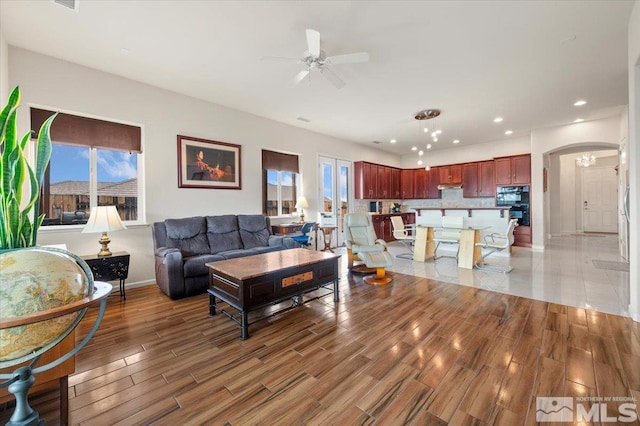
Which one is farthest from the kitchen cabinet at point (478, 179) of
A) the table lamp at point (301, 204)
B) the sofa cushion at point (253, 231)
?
the sofa cushion at point (253, 231)

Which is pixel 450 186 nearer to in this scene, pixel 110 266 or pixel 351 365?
pixel 351 365

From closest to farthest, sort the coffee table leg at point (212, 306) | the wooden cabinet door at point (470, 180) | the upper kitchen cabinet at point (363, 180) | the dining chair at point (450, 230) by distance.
→ 1. the coffee table leg at point (212, 306)
2. the dining chair at point (450, 230)
3. the upper kitchen cabinet at point (363, 180)
4. the wooden cabinet door at point (470, 180)

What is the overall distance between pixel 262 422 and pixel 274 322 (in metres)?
1.24

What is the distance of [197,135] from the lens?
4566 millimetres

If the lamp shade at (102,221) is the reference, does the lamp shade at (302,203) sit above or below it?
above

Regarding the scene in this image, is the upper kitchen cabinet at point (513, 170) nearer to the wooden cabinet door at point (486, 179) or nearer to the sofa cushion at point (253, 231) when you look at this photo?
the wooden cabinet door at point (486, 179)

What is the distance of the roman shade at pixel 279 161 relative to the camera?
219 inches

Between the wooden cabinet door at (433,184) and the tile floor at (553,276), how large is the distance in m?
3.08

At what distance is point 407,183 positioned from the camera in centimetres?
948

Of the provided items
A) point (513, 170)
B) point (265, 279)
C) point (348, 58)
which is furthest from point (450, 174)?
point (265, 279)

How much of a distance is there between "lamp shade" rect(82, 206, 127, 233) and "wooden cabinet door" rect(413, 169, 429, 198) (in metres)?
8.42

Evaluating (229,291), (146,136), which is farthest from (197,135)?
(229,291)

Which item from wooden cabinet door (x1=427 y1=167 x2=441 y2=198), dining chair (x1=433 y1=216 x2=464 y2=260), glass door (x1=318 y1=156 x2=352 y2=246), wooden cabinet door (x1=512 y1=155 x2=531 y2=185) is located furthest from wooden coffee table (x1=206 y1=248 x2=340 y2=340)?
wooden cabinet door (x1=427 y1=167 x2=441 y2=198)

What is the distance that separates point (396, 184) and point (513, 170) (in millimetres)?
3292
